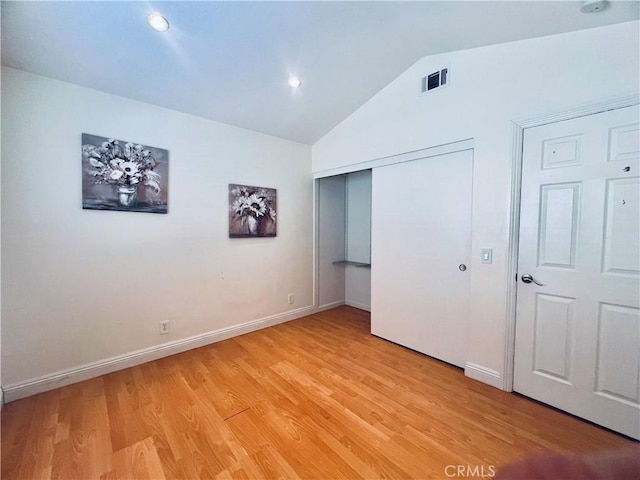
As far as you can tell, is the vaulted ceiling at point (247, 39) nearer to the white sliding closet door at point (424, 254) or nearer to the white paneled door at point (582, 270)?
the white paneled door at point (582, 270)

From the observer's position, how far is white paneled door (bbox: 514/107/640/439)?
166 cm

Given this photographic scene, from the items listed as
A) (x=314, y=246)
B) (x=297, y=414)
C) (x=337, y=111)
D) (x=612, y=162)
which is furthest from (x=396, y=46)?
(x=297, y=414)

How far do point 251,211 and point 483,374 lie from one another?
290cm

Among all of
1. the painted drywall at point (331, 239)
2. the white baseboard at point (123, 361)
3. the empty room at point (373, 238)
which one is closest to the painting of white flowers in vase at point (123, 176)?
the empty room at point (373, 238)

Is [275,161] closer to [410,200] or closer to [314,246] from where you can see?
[314,246]

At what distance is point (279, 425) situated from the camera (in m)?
1.79

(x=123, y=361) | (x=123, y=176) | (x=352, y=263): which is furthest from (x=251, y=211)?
(x=123, y=361)

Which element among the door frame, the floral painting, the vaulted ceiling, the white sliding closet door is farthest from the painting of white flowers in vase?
the door frame

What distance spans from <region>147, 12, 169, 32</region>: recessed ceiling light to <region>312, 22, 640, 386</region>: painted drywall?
6.80 ft

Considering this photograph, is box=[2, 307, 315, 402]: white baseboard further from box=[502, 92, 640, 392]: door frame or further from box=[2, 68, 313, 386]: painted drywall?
box=[502, 92, 640, 392]: door frame

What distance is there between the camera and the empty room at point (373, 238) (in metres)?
1.65

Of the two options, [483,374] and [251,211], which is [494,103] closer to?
[483,374]

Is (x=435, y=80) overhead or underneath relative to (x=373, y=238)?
overhead

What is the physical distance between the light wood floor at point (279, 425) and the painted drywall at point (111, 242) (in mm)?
463
